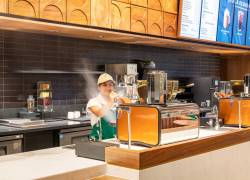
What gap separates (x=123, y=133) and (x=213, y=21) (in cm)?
388

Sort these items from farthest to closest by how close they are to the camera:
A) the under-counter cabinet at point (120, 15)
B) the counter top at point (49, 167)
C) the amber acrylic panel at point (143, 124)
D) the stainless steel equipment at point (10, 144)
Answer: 1. the under-counter cabinet at point (120, 15)
2. the stainless steel equipment at point (10, 144)
3. the amber acrylic panel at point (143, 124)
4. the counter top at point (49, 167)

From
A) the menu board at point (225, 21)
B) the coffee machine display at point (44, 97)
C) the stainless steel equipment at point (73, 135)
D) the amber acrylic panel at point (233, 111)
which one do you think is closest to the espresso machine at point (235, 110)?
the amber acrylic panel at point (233, 111)

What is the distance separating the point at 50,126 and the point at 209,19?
2876 millimetres

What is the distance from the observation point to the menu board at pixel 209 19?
5.41 meters

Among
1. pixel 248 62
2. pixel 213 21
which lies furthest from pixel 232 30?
pixel 248 62

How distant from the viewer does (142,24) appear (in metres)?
4.71

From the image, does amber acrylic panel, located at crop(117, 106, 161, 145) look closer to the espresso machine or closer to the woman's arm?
the espresso machine

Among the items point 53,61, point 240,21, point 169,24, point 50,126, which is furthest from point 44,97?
point 240,21

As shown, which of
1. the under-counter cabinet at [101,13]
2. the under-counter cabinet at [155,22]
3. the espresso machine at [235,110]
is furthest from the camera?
the under-counter cabinet at [155,22]

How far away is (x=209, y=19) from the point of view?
5.52 metres

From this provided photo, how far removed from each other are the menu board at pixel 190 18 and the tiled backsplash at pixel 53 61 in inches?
30.2

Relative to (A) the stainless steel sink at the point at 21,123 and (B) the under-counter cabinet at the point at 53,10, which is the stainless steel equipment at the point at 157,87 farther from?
(A) the stainless steel sink at the point at 21,123

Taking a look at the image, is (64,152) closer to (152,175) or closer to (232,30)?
(152,175)

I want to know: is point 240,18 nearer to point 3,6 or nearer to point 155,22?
point 155,22
